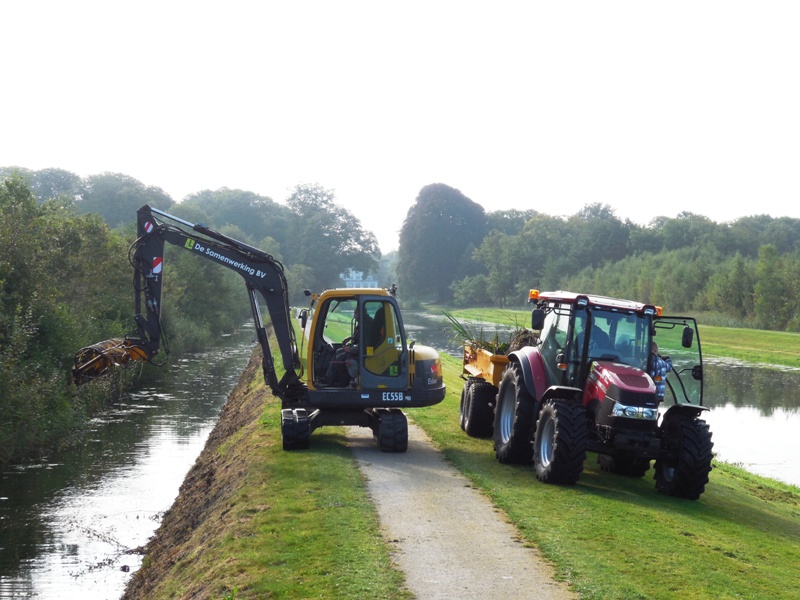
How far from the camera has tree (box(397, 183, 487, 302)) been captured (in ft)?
432

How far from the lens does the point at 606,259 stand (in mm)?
113062

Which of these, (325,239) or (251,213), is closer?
(325,239)

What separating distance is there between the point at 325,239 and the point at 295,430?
10834 centimetres

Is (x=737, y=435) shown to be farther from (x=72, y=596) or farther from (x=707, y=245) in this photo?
(x=707, y=245)

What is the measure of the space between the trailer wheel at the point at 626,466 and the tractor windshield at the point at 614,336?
172 centimetres

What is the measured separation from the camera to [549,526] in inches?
410

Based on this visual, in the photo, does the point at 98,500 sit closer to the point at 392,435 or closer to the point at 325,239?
the point at 392,435

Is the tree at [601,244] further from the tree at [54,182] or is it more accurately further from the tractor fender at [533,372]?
the tractor fender at [533,372]

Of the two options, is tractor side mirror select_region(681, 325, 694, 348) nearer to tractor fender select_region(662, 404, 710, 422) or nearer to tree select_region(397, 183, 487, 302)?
tractor fender select_region(662, 404, 710, 422)

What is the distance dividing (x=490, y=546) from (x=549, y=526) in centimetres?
109

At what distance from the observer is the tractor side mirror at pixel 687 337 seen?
13086 mm

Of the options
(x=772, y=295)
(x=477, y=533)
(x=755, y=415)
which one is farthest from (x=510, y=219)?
(x=477, y=533)

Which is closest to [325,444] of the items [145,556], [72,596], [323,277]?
[145,556]

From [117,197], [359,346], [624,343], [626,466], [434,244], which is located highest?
[117,197]
